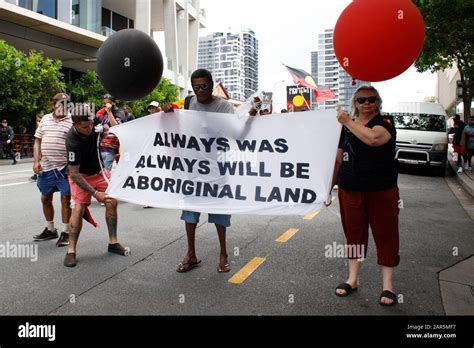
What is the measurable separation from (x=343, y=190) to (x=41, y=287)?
9.58ft

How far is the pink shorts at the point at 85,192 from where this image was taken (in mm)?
4961

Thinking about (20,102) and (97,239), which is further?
(20,102)

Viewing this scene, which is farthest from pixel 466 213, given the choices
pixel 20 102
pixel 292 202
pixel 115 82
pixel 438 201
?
pixel 20 102

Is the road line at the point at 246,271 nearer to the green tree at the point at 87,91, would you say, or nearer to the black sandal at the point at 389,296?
the black sandal at the point at 389,296

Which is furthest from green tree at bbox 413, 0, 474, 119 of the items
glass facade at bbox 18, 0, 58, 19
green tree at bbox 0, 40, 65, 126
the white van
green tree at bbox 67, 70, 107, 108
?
glass facade at bbox 18, 0, 58, 19

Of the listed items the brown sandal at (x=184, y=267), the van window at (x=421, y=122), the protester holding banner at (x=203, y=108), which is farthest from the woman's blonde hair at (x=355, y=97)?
the van window at (x=421, y=122)

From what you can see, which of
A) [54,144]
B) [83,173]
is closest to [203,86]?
[83,173]

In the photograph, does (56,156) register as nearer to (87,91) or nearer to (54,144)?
(54,144)

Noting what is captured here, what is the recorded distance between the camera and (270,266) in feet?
15.6

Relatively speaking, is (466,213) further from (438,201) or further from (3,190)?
(3,190)

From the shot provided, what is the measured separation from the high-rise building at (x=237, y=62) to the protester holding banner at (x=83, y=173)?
58.8 metres

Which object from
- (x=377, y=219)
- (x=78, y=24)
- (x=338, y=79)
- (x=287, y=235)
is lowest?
(x=287, y=235)

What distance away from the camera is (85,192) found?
4.97 metres

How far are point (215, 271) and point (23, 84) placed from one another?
19.3m
